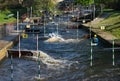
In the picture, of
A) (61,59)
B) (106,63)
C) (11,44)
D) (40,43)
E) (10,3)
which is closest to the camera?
(106,63)

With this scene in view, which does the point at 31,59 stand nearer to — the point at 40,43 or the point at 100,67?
the point at 100,67

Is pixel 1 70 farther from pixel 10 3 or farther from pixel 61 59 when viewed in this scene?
pixel 10 3

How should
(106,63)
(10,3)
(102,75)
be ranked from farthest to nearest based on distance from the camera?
(10,3)
(106,63)
(102,75)

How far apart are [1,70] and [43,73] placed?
4489mm

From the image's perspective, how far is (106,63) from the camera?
4091cm

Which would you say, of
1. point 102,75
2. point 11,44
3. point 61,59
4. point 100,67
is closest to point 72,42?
point 11,44

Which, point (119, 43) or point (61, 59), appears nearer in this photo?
point (61, 59)

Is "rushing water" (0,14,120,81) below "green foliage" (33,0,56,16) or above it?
below

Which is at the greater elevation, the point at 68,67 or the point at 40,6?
the point at 40,6

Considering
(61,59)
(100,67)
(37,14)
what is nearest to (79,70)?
(100,67)

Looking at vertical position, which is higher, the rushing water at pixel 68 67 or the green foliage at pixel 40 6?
the green foliage at pixel 40 6

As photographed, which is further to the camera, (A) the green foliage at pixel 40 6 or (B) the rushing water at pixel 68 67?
(A) the green foliage at pixel 40 6

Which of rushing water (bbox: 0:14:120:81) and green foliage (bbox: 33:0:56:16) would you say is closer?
rushing water (bbox: 0:14:120:81)

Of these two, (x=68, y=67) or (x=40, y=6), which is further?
(x=40, y=6)
